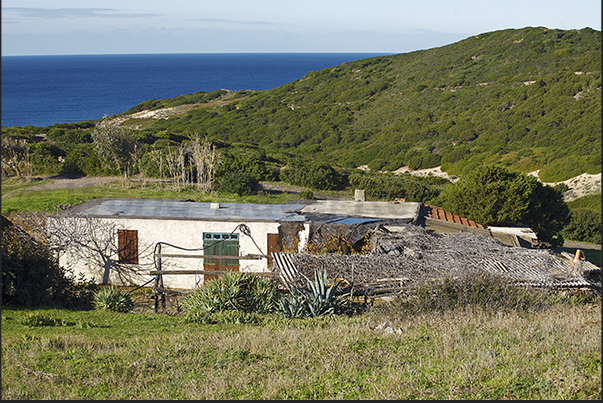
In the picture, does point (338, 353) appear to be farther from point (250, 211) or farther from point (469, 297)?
point (250, 211)

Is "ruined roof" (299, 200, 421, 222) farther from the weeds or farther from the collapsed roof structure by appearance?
the weeds

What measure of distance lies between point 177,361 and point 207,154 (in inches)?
764

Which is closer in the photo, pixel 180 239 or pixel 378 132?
pixel 180 239

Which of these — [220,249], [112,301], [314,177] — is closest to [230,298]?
[112,301]

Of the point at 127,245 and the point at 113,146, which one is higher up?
the point at 113,146

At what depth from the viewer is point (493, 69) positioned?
7762cm

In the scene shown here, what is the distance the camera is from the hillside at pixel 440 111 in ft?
163

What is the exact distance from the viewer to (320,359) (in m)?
6.45

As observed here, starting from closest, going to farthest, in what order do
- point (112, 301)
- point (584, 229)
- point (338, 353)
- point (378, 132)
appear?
point (338, 353) → point (112, 301) → point (584, 229) → point (378, 132)

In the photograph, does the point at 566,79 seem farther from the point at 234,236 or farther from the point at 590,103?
the point at 234,236

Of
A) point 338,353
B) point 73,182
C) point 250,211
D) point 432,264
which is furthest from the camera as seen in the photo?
point 73,182

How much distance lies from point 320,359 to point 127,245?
9.12 metres

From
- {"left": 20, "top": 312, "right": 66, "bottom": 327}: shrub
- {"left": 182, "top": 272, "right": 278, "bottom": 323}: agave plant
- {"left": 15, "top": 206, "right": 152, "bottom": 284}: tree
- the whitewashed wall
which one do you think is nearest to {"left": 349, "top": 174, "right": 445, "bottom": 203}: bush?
the whitewashed wall

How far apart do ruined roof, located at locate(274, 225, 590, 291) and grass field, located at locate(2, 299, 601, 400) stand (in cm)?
149
